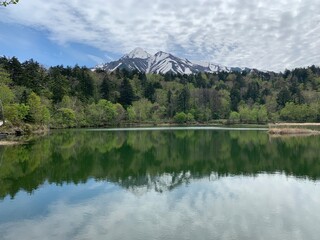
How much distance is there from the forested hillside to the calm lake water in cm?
3200

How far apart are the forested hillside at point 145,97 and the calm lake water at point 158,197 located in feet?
105

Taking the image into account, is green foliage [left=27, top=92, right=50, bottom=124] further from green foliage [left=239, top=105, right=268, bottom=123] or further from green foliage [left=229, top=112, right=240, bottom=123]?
green foliage [left=239, top=105, right=268, bottom=123]

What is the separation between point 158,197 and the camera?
49.3ft

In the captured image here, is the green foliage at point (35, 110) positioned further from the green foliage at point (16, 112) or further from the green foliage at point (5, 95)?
the green foliage at point (5, 95)

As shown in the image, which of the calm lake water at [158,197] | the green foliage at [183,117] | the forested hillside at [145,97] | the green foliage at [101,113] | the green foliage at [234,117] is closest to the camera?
the calm lake water at [158,197]

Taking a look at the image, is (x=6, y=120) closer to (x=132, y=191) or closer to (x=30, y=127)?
(x=30, y=127)

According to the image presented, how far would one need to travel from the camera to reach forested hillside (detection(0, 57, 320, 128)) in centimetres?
6850

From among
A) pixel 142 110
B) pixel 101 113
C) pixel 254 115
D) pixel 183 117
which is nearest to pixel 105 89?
pixel 142 110

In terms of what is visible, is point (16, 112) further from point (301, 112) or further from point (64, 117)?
point (301, 112)

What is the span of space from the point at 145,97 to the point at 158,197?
3964 inches

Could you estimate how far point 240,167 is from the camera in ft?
77.8

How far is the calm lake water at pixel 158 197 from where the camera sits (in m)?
10.7

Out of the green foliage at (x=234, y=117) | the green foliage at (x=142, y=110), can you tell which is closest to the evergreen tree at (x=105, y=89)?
the green foliage at (x=142, y=110)

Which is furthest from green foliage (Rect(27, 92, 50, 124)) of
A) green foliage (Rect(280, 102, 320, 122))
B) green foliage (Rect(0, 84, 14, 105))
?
green foliage (Rect(280, 102, 320, 122))
